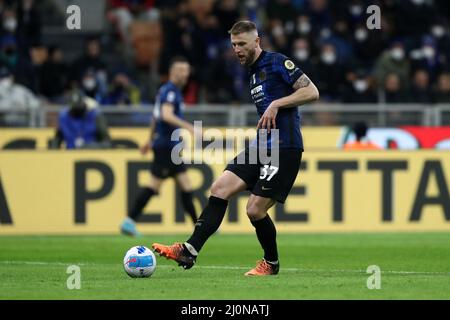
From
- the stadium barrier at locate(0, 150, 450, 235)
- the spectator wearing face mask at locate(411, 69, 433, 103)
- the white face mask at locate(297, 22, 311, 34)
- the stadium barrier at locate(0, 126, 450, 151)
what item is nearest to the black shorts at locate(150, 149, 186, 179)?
the stadium barrier at locate(0, 150, 450, 235)

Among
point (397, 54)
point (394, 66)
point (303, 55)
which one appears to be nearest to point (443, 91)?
point (394, 66)

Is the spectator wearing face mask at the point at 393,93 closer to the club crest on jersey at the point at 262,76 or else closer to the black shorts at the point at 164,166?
the black shorts at the point at 164,166

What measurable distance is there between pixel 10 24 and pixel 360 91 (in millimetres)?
6802

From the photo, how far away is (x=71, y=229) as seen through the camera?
1820 centimetres

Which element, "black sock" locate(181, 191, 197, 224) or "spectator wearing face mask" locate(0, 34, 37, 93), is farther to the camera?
"spectator wearing face mask" locate(0, 34, 37, 93)

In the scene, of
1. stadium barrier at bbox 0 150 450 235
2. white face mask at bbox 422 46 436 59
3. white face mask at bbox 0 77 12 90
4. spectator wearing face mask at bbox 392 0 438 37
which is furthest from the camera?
spectator wearing face mask at bbox 392 0 438 37

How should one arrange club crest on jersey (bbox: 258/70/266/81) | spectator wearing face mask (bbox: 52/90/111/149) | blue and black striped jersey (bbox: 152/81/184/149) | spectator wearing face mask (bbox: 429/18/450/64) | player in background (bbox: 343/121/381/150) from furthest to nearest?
spectator wearing face mask (bbox: 429/18/450/64)
spectator wearing face mask (bbox: 52/90/111/149)
player in background (bbox: 343/121/381/150)
blue and black striped jersey (bbox: 152/81/184/149)
club crest on jersey (bbox: 258/70/266/81)

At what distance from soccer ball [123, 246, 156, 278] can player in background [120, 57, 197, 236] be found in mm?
6270

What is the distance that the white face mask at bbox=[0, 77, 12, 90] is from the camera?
828 inches

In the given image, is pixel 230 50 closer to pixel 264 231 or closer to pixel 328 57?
pixel 328 57

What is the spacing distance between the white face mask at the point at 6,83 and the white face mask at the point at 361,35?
7172 mm

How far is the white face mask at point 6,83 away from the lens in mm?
21030

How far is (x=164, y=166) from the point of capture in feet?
56.5

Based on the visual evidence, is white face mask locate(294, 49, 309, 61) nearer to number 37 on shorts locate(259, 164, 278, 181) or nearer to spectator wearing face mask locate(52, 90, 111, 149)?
spectator wearing face mask locate(52, 90, 111, 149)
